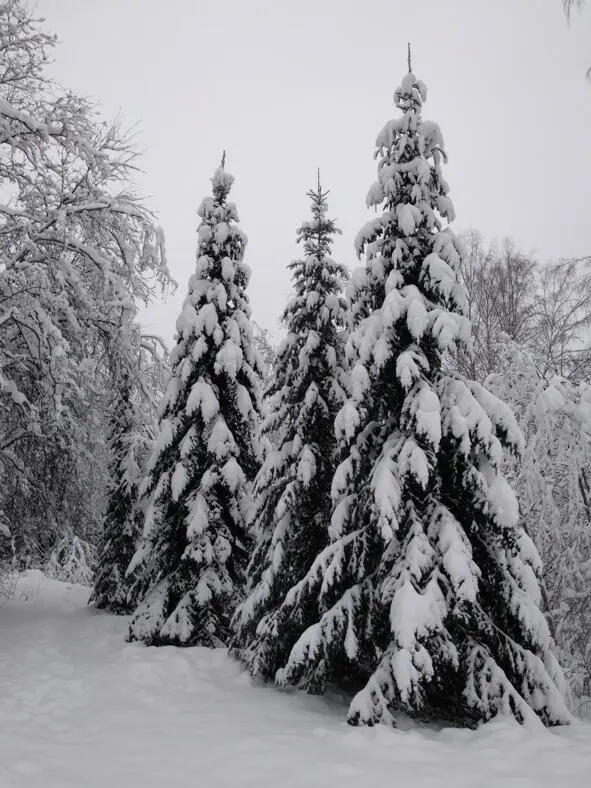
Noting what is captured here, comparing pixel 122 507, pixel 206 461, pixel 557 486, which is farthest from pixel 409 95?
pixel 122 507

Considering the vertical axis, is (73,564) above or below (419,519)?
below

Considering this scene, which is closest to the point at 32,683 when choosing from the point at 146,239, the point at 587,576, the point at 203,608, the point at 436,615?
the point at 203,608

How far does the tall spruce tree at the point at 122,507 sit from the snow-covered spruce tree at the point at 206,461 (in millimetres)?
2533

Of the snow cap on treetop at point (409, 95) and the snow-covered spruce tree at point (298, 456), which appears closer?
the snow cap on treetop at point (409, 95)

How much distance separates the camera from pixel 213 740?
5.98 metres

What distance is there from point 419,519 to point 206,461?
5217mm

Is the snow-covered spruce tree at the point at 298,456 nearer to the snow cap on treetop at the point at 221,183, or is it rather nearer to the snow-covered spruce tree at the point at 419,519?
the snow-covered spruce tree at the point at 419,519

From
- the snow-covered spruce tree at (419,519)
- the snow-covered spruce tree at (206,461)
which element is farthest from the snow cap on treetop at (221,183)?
the snow-covered spruce tree at (419,519)

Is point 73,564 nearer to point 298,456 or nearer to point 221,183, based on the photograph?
point 298,456

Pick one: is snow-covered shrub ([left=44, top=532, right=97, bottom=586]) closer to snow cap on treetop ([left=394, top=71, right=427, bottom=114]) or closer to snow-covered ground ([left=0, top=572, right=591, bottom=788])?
snow-covered ground ([left=0, top=572, right=591, bottom=788])

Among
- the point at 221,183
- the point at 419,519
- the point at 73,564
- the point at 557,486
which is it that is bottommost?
the point at 73,564

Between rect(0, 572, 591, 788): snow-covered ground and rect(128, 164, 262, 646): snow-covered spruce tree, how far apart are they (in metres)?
1.44

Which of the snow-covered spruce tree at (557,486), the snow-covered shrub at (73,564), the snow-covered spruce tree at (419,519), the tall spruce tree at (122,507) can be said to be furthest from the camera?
the snow-covered shrub at (73,564)

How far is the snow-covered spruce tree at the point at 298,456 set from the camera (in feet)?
28.2
